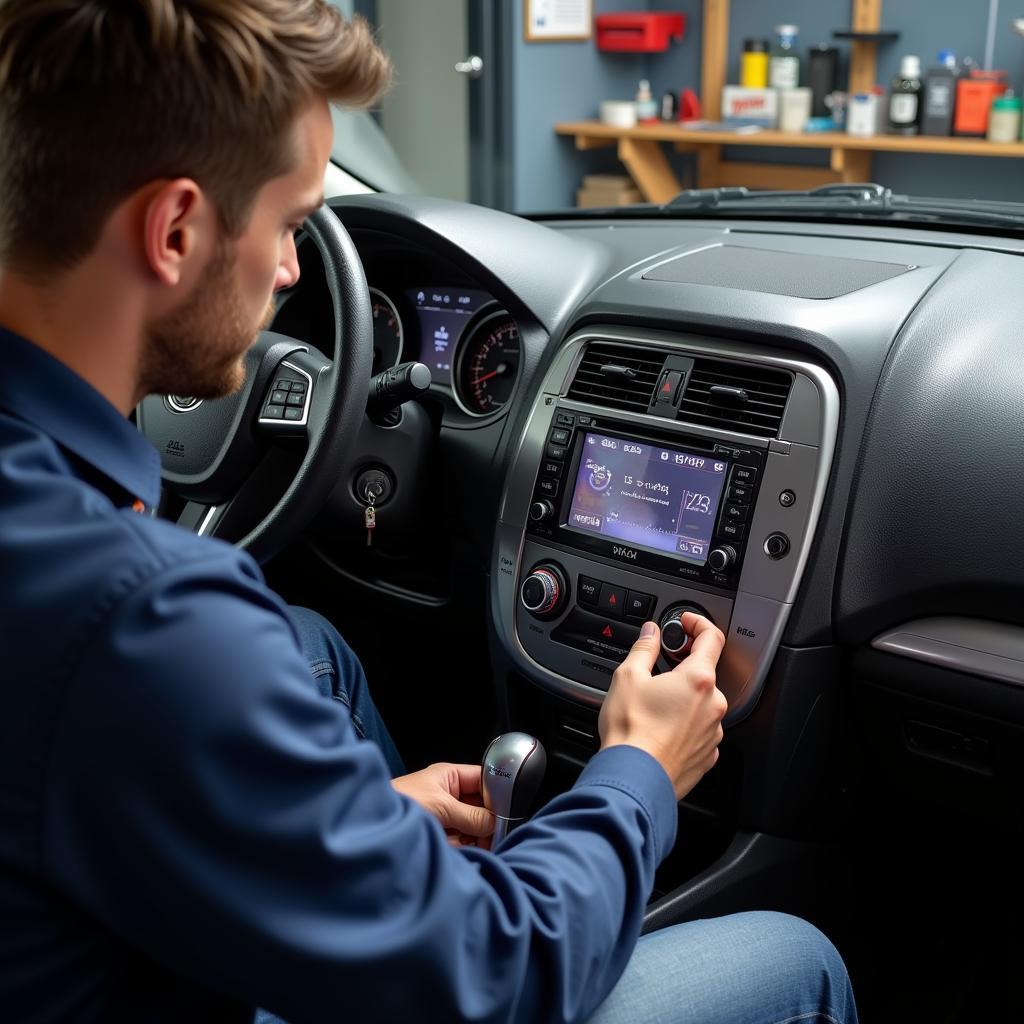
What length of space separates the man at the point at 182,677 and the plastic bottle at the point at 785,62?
12.6ft

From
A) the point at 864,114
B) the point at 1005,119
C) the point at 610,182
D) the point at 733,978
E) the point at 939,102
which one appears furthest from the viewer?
the point at 610,182

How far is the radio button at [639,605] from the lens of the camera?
126 centimetres

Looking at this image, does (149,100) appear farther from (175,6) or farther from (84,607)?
(84,607)

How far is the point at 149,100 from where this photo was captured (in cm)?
64

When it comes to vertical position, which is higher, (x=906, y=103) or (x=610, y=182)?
(x=906, y=103)

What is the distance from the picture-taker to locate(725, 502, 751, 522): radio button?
3.92 ft

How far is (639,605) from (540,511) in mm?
150

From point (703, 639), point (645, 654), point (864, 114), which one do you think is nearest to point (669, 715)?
point (645, 654)

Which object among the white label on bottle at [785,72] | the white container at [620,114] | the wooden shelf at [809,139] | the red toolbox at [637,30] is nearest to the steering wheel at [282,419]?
the wooden shelf at [809,139]

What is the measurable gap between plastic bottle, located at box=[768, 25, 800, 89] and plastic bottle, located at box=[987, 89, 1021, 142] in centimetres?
74

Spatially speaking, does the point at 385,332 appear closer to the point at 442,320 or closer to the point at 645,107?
the point at 442,320

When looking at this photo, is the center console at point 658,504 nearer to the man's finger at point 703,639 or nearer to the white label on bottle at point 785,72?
the man's finger at point 703,639

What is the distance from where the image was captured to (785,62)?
169 inches

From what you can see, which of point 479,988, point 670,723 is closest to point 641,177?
point 670,723
